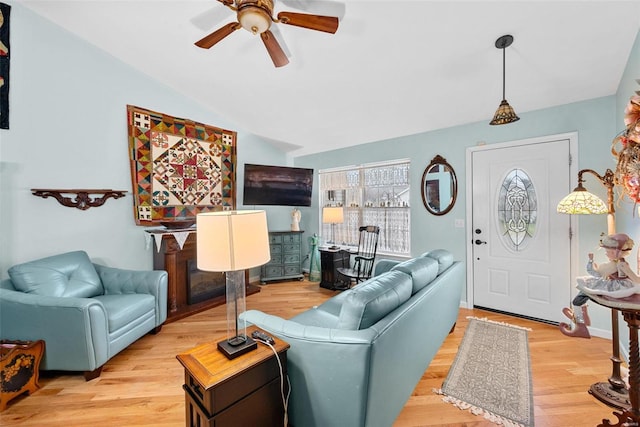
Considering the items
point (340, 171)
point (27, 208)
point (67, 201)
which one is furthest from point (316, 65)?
point (27, 208)

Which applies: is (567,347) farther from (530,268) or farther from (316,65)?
(316,65)

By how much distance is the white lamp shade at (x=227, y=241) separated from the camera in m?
1.20

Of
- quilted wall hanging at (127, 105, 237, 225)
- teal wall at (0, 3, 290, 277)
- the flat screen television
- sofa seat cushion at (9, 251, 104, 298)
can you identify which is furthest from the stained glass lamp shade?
teal wall at (0, 3, 290, 277)

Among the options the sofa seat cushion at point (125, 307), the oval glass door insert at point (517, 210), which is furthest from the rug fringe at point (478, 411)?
the sofa seat cushion at point (125, 307)

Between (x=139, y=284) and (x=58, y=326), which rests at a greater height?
(x=139, y=284)

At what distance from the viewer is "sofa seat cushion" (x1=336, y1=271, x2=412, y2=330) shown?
4.46ft

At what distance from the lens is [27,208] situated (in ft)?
8.54

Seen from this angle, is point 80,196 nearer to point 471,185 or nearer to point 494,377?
Result: point 494,377

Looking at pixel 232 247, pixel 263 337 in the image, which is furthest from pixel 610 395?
pixel 232 247

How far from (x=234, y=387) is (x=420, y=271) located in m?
1.39

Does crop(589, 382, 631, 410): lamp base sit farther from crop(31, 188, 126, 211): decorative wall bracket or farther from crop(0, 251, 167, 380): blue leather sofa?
crop(31, 188, 126, 211): decorative wall bracket

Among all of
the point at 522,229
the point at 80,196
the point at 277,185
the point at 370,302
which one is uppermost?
the point at 277,185

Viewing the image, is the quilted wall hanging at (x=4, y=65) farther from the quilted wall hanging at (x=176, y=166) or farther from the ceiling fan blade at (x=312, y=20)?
the ceiling fan blade at (x=312, y=20)

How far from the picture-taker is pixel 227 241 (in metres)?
1.21
